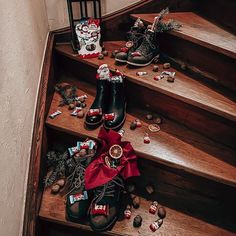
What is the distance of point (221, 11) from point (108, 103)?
0.76 meters

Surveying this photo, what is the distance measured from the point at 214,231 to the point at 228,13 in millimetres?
1030

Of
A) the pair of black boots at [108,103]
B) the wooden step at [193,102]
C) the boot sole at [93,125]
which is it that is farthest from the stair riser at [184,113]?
the boot sole at [93,125]

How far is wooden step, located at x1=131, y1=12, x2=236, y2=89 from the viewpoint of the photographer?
3.77ft

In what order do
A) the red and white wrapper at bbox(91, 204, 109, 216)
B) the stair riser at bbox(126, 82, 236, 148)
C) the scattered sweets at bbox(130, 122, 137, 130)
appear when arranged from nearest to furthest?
the red and white wrapper at bbox(91, 204, 109, 216) → the stair riser at bbox(126, 82, 236, 148) → the scattered sweets at bbox(130, 122, 137, 130)

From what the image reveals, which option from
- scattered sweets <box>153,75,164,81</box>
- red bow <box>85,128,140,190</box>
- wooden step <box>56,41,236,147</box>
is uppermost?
scattered sweets <box>153,75,164,81</box>

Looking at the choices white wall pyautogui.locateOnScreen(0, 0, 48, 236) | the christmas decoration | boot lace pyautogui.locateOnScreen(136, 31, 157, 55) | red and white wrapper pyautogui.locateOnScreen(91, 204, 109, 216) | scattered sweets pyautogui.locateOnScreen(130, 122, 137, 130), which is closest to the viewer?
white wall pyautogui.locateOnScreen(0, 0, 48, 236)

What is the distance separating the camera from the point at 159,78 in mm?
1244

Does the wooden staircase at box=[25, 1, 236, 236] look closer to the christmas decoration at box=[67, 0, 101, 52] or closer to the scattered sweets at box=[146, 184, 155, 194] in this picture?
the scattered sweets at box=[146, 184, 155, 194]

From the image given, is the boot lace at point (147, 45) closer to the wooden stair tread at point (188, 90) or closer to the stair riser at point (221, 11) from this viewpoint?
the wooden stair tread at point (188, 90)

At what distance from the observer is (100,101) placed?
4.00 ft

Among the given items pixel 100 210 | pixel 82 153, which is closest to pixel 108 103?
pixel 82 153

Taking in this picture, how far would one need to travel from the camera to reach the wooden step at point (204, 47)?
3.77ft

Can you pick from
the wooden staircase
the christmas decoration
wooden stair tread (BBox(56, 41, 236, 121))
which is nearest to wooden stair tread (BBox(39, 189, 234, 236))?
the wooden staircase

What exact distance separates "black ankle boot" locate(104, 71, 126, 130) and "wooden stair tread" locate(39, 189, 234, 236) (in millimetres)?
369
